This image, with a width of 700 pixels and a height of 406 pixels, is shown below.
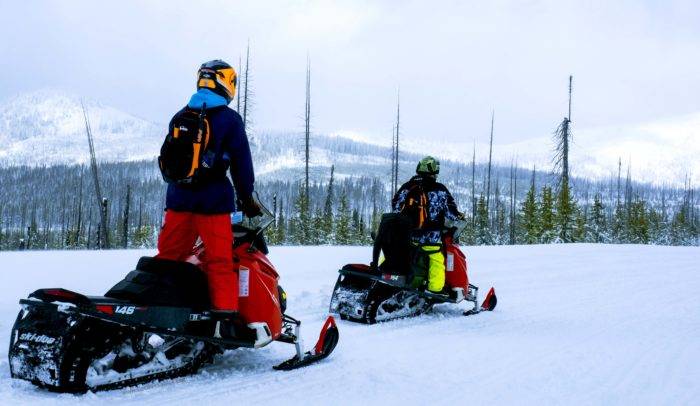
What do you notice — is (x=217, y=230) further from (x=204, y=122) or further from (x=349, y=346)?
(x=349, y=346)

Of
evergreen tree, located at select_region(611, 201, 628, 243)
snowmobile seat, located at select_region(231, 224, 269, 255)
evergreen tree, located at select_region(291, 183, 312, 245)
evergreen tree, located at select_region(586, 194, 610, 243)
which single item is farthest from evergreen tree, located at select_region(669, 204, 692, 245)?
snowmobile seat, located at select_region(231, 224, 269, 255)

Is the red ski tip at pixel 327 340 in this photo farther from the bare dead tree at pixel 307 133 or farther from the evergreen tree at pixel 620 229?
the evergreen tree at pixel 620 229

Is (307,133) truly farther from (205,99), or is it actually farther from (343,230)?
(205,99)

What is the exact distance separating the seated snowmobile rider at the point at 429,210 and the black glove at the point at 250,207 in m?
3.68

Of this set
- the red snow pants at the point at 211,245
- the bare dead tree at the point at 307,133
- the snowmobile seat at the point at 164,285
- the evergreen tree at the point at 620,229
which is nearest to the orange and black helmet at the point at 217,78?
the red snow pants at the point at 211,245

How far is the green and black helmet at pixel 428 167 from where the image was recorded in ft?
25.4

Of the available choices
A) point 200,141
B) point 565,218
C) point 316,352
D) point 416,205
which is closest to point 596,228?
point 565,218

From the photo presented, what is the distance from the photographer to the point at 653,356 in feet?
17.4

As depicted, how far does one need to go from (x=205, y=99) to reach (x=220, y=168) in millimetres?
488

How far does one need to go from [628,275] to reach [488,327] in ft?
24.4

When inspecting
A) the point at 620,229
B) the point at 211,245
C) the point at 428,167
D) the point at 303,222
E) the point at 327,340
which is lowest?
the point at 327,340

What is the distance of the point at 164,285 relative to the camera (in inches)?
151

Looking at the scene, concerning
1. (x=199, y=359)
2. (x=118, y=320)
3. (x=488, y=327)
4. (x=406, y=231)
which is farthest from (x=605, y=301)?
(x=118, y=320)

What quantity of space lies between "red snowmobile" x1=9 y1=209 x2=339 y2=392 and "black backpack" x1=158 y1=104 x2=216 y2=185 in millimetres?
575
